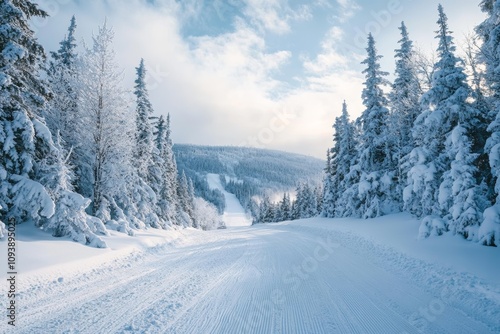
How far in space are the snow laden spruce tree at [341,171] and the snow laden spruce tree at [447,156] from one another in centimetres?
1325

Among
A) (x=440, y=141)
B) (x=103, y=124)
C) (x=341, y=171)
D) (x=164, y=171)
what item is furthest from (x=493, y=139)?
(x=164, y=171)

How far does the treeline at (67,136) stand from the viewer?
10.5m

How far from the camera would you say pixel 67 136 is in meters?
17.4

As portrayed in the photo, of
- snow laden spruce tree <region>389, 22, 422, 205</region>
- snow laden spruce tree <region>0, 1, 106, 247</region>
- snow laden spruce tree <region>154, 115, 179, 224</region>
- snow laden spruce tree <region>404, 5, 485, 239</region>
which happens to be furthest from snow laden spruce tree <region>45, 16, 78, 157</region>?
snow laden spruce tree <region>389, 22, 422, 205</region>

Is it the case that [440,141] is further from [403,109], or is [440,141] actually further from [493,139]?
[403,109]

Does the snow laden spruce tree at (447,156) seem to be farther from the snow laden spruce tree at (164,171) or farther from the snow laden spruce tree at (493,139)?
the snow laden spruce tree at (164,171)

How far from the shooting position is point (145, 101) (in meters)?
28.7

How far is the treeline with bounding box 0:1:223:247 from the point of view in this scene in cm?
1048

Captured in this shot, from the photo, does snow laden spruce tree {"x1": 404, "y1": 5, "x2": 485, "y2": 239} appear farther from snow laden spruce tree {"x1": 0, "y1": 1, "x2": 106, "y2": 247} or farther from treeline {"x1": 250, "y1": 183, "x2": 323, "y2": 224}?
treeline {"x1": 250, "y1": 183, "x2": 323, "y2": 224}

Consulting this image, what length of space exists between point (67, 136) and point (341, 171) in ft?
98.4

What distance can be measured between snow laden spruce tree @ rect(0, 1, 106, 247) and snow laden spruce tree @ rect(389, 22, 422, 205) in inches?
894

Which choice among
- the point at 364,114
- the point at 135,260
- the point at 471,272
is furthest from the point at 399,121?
the point at 135,260

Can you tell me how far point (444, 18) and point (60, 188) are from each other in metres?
22.2

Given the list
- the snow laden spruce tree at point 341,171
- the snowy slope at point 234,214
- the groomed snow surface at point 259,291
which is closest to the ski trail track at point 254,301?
the groomed snow surface at point 259,291
